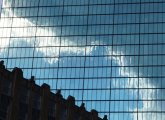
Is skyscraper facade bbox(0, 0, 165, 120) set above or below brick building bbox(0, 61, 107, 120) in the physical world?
above

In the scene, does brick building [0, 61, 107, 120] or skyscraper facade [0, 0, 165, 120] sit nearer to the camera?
brick building [0, 61, 107, 120]

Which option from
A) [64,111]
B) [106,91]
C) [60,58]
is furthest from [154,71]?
[64,111]

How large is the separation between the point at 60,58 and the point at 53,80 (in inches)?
234

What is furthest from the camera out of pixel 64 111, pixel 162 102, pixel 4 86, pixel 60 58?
pixel 60 58

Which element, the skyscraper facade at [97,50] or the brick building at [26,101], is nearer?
the brick building at [26,101]

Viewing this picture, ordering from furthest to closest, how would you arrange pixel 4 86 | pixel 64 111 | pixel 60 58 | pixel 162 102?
pixel 60 58 → pixel 162 102 → pixel 64 111 → pixel 4 86

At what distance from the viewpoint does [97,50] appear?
5610 inches

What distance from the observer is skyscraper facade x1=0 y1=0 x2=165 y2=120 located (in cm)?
13725

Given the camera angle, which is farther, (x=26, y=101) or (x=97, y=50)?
(x=97, y=50)

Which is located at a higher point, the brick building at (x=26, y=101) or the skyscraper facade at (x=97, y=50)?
the skyscraper facade at (x=97, y=50)

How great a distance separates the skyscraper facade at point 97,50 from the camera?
137 metres

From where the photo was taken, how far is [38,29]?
5876 inches

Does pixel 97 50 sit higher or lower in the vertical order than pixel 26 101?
higher

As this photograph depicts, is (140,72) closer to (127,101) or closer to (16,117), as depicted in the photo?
(127,101)
